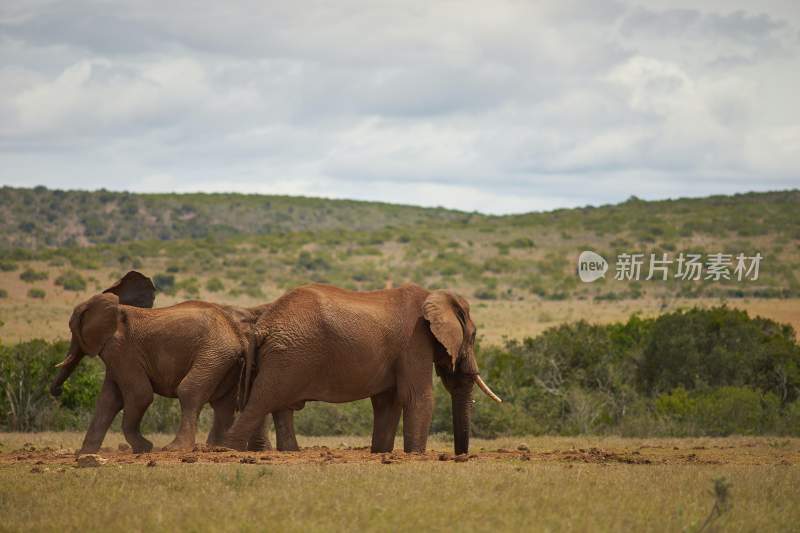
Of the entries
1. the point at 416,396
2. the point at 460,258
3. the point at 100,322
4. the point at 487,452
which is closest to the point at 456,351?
the point at 416,396

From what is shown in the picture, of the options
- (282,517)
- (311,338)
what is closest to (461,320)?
(311,338)

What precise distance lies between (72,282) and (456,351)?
43.9m

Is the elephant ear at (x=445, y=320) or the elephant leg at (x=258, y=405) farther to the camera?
the elephant ear at (x=445, y=320)

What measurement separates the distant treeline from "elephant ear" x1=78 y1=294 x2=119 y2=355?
265 inches

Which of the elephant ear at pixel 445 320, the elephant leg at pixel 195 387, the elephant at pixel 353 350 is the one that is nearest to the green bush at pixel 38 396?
the elephant leg at pixel 195 387

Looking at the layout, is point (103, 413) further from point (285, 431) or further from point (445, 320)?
point (445, 320)

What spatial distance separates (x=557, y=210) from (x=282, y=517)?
88267 millimetres

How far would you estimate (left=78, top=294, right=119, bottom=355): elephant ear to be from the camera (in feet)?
46.2

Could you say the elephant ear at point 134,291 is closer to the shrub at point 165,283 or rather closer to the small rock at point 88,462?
the small rock at point 88,462

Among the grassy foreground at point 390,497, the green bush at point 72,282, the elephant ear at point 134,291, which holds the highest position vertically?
the elephant ear at point 134,291

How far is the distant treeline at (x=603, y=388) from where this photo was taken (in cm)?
2066

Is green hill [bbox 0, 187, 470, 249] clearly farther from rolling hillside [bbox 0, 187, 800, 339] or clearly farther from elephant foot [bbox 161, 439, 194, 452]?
elephant foot [bbox 161, 439, 194, 452]

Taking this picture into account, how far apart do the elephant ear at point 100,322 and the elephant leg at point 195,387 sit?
1101mm

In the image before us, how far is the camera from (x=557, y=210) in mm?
96312
